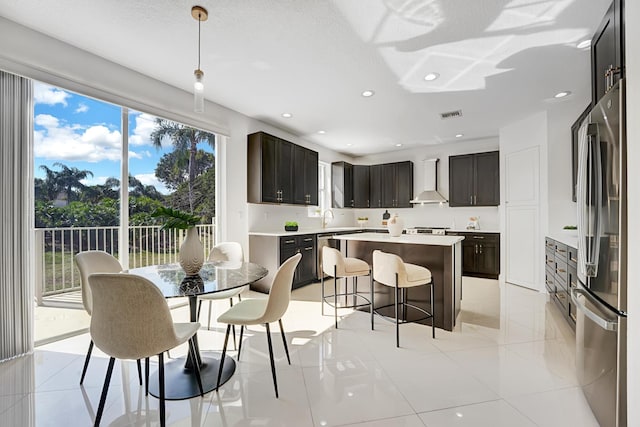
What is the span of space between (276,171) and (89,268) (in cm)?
282

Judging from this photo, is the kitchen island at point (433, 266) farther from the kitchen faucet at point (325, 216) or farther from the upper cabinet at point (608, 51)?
the kitchen faucet at point (325, 216)

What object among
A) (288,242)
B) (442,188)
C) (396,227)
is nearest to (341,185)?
(442,188)

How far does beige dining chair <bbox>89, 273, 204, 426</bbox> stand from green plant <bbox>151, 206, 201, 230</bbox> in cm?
64

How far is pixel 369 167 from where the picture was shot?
6.91 m

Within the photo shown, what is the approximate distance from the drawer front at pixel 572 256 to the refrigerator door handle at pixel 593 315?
4.04ft

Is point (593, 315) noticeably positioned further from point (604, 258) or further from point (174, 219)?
point (174, 219)

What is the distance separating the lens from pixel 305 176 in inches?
205

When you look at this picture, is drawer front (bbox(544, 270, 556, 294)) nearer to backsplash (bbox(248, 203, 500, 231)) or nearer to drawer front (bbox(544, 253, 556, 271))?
drawer front (bbox(544, 253, 556, 271))

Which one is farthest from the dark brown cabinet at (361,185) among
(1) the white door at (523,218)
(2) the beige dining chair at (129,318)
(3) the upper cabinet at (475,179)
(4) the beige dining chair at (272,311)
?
(2) the beige dining chair at (129,318)

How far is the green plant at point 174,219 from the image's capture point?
2.00 meters

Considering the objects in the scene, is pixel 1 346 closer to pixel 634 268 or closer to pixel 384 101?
pixel 634 268

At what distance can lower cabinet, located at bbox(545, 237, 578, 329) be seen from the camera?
280cm

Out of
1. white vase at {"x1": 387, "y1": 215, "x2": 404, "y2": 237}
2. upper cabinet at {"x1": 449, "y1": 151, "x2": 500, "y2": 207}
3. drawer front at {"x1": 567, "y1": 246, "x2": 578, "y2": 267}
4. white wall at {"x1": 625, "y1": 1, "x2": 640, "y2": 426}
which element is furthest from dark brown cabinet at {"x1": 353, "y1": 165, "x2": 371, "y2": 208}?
white wall at {"x1": 625, "y1": 1, "x2": 640, "y2": 426}

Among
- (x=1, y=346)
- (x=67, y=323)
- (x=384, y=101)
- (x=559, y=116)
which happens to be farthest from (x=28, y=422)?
(x=559, y=116)
